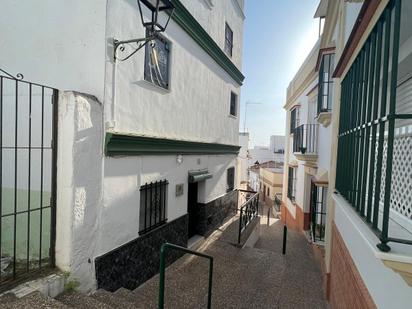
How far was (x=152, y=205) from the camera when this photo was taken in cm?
546

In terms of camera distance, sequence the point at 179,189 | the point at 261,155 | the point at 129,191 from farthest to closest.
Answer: the point at 261,155 → the point at 179,189 → the point at 129,191

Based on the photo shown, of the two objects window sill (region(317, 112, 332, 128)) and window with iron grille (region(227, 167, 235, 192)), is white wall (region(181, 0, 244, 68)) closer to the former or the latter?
window sill (region(317, 112, 332, 128))

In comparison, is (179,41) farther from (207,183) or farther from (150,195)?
(207,183)

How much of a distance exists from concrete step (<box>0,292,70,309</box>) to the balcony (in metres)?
8.10

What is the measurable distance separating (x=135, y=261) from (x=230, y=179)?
6.34 metres

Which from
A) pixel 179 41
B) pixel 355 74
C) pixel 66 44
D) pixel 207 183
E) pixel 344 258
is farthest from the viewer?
pixel 207 183

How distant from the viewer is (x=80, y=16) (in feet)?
13.2

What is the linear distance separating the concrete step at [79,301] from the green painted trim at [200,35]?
534 cm

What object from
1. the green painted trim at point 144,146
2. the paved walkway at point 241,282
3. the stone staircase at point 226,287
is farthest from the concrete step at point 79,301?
the green painted trim at point 144,146

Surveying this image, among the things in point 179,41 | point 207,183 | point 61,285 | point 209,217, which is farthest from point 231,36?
point 61,285

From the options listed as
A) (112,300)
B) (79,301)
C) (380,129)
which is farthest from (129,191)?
(380,129)

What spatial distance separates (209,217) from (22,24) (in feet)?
21.4

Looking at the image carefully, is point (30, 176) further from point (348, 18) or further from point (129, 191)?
point (348, 18)

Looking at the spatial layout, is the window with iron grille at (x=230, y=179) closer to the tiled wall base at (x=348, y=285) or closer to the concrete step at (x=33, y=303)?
the tiled wall base at (x=348, y=285)
